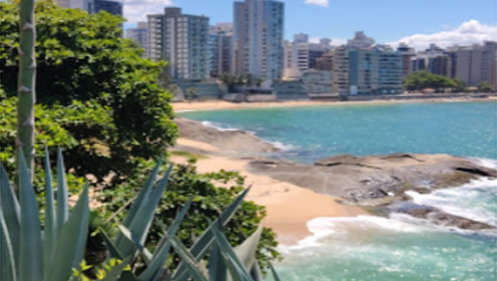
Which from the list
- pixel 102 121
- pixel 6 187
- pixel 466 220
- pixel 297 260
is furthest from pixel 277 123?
pixel 6 187

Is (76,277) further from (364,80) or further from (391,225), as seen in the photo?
(364,80)

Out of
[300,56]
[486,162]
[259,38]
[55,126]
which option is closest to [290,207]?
[55,126]

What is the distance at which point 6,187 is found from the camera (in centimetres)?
267

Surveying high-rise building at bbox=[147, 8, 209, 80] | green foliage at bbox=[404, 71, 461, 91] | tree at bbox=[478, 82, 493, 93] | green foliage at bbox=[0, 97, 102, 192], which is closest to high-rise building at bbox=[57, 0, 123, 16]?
high-rise building at bbox=[147, 8, 209, 80]

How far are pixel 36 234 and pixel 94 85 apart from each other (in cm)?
604

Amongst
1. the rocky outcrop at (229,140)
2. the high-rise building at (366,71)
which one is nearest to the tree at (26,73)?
the rocky outcrop at (229,140)

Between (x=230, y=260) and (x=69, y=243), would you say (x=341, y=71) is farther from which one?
(x=230, y=260)

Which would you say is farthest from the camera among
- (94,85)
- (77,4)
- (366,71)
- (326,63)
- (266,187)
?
(326,63)

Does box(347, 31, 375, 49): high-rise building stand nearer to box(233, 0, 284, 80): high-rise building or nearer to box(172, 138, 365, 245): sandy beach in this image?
box(233, 0, 284, 80): high-rise building

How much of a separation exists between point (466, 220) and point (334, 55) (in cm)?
10180

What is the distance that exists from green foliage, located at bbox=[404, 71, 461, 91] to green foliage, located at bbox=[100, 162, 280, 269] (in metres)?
121

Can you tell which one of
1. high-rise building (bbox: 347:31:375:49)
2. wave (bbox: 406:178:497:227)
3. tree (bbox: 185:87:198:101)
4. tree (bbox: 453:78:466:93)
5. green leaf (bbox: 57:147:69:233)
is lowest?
wave (bbox: 406:178:497:227)

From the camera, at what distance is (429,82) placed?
120 m

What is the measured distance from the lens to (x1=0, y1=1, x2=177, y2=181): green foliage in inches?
306
